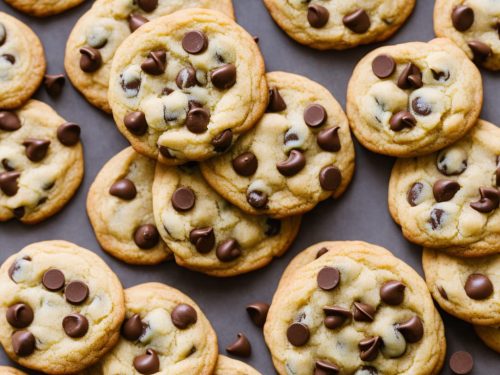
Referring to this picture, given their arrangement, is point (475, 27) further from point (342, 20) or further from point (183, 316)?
point (183, 316)

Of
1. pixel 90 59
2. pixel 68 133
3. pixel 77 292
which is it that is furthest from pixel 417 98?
pixel 77 292

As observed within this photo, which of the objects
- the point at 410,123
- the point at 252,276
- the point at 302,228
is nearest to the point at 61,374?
the point at 252,276

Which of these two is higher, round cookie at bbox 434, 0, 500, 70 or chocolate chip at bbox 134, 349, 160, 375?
round cookie at bbox 434, 0, 500, 70

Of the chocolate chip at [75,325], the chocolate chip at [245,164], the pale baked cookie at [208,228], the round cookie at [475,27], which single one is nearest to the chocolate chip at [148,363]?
the chocolate chip at [75,325]

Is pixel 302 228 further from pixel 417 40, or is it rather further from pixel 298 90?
pixel 417 40

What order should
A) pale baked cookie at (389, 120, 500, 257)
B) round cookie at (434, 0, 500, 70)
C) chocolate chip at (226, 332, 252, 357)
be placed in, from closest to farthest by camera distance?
pale baked cookie at (389, 120, 500, 257) → round cookie at (434, 0, 500, 70) → chocolate chip at (226, 332, 252, 357)

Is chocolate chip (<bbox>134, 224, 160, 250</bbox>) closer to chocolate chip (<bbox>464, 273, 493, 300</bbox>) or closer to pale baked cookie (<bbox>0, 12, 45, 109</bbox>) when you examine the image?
pale baked cookie (<bbox>0, 12, 45, 109</bbox>)

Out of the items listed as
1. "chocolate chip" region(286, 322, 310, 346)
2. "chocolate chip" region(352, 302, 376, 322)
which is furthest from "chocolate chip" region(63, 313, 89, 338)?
"chocolate chip" region(352, 302, 376, 322)
